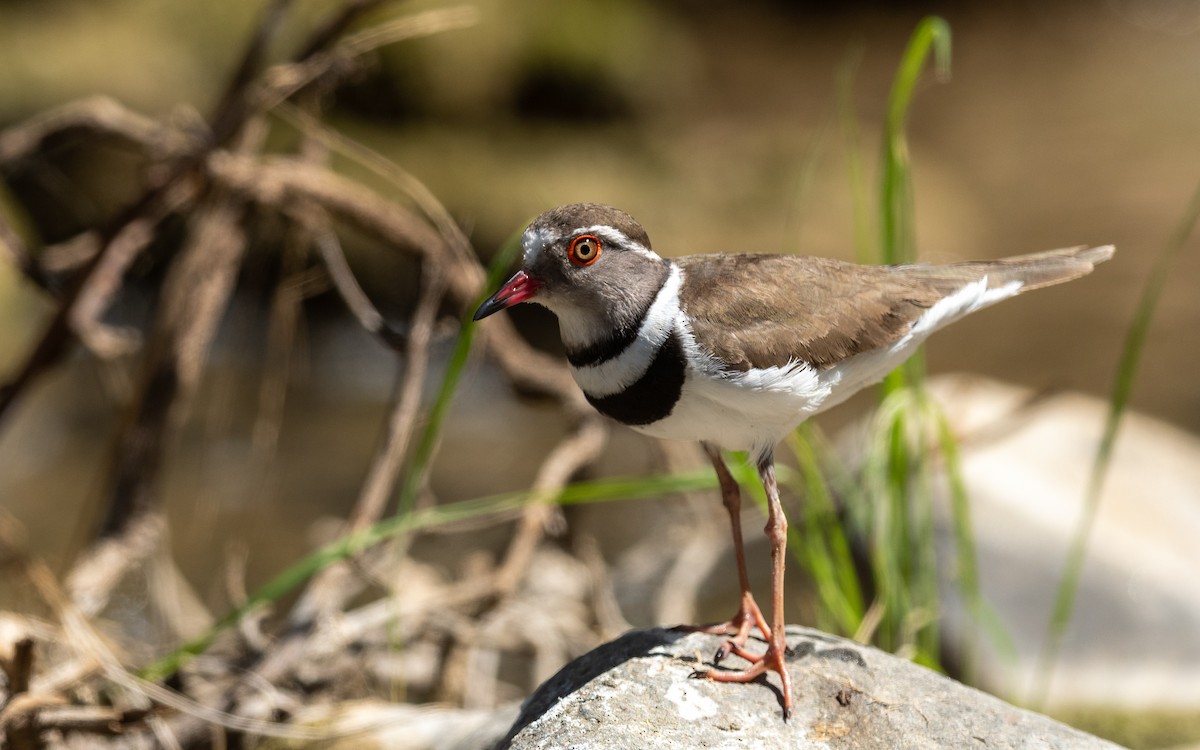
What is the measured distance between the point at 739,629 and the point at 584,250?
1.29 m

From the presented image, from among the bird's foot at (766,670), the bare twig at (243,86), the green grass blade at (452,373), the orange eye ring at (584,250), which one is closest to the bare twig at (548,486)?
the green grass blade at (452,373)

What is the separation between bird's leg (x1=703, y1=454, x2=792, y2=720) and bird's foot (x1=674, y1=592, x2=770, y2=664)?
0.08m

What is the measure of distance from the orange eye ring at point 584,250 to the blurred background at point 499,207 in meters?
3.67

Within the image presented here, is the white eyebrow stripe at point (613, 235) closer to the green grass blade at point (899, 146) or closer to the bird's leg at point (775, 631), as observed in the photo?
the bird's leg at point (775, 631)

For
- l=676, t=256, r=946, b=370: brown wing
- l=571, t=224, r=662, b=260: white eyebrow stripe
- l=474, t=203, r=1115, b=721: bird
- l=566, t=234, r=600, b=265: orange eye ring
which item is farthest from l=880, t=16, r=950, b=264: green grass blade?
l=566, t=234, r=600, b=265: orange eye ring

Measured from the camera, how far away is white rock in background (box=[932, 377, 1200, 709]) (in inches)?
225

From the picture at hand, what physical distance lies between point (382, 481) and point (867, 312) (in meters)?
2.06

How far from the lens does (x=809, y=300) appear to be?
11.3ft

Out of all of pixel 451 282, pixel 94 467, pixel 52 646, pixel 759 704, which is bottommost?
pixel 94 467

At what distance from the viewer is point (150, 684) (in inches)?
148

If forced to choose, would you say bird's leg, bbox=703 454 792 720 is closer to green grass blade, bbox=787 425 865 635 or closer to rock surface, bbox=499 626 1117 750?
rock surface, bbox=499 626 1117 750

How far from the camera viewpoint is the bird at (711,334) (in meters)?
3.17

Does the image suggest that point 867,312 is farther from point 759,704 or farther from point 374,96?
point 374,96

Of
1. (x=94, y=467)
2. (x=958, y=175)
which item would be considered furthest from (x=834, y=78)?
(x=94, y=467)
